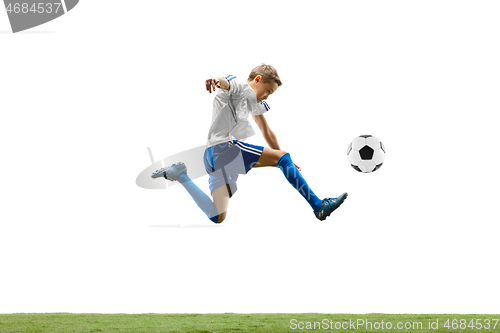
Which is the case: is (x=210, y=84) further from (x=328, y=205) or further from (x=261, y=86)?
(x=328, y=205)

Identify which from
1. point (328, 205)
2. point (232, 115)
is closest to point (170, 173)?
point (232, 115)

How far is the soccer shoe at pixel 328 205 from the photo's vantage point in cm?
A: 419

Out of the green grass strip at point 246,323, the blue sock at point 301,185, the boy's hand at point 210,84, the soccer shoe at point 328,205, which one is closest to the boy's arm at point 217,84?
the boy's hand at point 210,84

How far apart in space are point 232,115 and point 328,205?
127cm

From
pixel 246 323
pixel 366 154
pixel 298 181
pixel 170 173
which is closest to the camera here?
pixel 298 181

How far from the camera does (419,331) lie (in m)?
4.76

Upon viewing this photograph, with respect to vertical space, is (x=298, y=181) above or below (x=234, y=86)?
below

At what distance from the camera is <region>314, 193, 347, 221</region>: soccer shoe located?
419 centimetres

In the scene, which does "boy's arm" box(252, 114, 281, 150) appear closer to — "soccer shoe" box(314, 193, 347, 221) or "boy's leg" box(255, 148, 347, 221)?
"boy's leg" box(255, 148, 347, 221)

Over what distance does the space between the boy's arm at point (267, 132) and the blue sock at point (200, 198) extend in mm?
907

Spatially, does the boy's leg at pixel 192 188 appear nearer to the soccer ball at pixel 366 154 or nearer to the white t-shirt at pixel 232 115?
the white t-shirt at pixel 232 115

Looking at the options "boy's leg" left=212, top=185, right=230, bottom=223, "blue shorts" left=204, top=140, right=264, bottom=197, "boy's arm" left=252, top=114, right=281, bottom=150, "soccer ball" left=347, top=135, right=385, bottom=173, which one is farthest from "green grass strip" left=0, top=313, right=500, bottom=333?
"boy's arm" left=252, top=114, right=281, bottom=150

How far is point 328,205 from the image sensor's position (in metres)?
4.20

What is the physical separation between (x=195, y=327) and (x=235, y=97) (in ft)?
8.37
